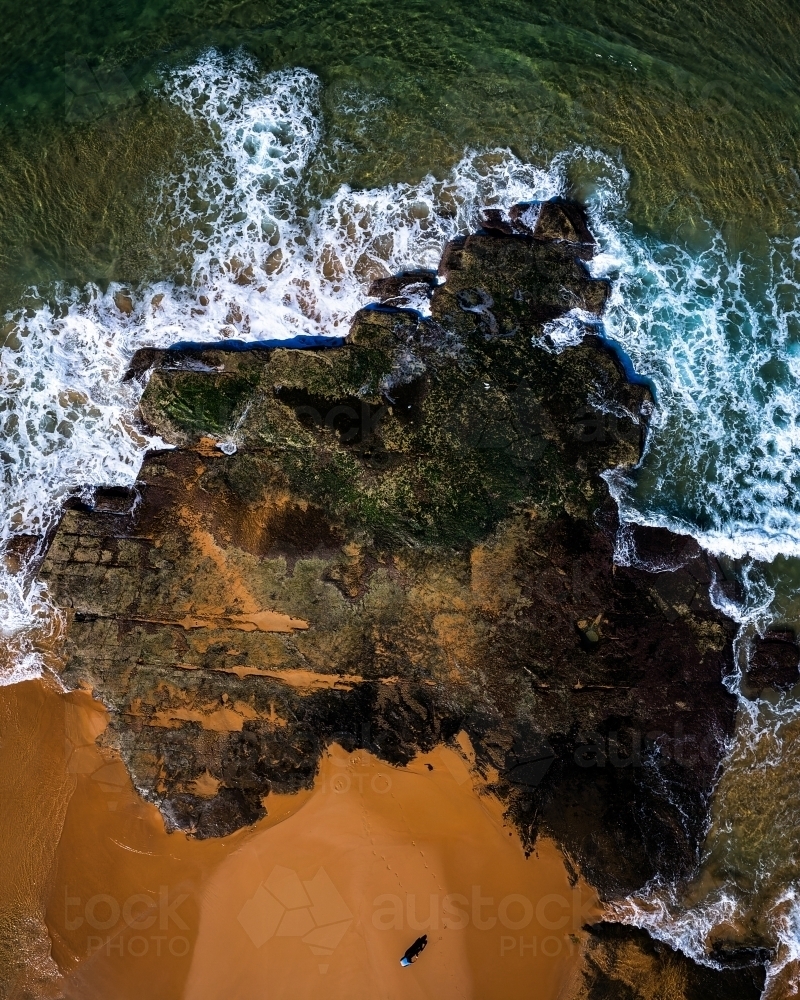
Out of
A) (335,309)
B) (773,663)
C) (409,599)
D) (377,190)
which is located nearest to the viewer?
(409,599)

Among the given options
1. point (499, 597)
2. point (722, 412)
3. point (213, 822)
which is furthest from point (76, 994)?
point (722, 412)

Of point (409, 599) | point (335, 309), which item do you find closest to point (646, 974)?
point (409, 599)

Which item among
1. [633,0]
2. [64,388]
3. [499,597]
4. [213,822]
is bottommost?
[213,822]

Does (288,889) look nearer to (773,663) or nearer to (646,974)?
(646,974)

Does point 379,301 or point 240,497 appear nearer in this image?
point 240,497

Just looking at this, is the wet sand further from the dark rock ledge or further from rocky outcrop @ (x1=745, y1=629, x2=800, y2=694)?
rocky outcrop @ (x1=745, y1=629, x2=800, y2=694)

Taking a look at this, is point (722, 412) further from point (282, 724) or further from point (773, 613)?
point (282, 724)

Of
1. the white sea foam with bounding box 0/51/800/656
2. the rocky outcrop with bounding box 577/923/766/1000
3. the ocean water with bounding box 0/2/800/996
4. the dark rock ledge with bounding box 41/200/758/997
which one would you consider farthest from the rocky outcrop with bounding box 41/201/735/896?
the ocean water with bounding box 0/2/800/996

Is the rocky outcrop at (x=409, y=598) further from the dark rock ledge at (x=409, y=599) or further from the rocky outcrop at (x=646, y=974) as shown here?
the rocky outcrop at (x=646, y=974)
